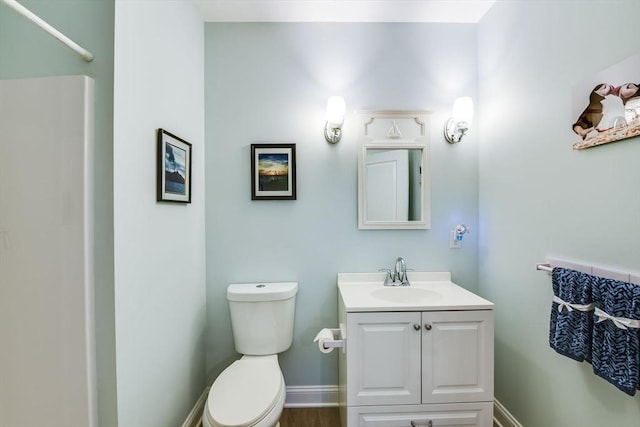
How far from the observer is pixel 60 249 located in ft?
3.11

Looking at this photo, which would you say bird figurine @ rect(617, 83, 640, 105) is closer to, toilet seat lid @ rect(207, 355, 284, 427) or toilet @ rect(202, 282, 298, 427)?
toilet @ rect(202, 282, 298, 427)

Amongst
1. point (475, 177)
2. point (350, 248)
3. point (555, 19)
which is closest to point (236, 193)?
point (350, 248)

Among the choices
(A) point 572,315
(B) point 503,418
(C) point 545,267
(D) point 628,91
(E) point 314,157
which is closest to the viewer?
(D) point 628,91


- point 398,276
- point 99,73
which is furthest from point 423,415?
point 99,73

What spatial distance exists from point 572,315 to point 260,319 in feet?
4.76

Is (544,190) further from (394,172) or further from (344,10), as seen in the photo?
(344,10)

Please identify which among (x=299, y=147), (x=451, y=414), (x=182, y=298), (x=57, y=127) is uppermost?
(x=299, y=147)

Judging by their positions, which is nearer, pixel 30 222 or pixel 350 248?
pixel 30 222

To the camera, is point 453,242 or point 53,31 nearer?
point 53,31

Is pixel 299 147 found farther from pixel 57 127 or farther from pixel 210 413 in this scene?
pixel 210 413

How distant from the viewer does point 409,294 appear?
5.32 feet

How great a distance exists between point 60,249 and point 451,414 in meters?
1.81

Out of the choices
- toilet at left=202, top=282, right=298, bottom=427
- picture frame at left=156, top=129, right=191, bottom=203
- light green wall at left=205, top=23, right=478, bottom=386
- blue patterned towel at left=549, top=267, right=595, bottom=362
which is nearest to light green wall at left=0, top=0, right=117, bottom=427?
picture frame at left=156, top=129, right=191, bottom=203

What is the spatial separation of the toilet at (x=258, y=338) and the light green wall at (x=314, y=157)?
0.16m
